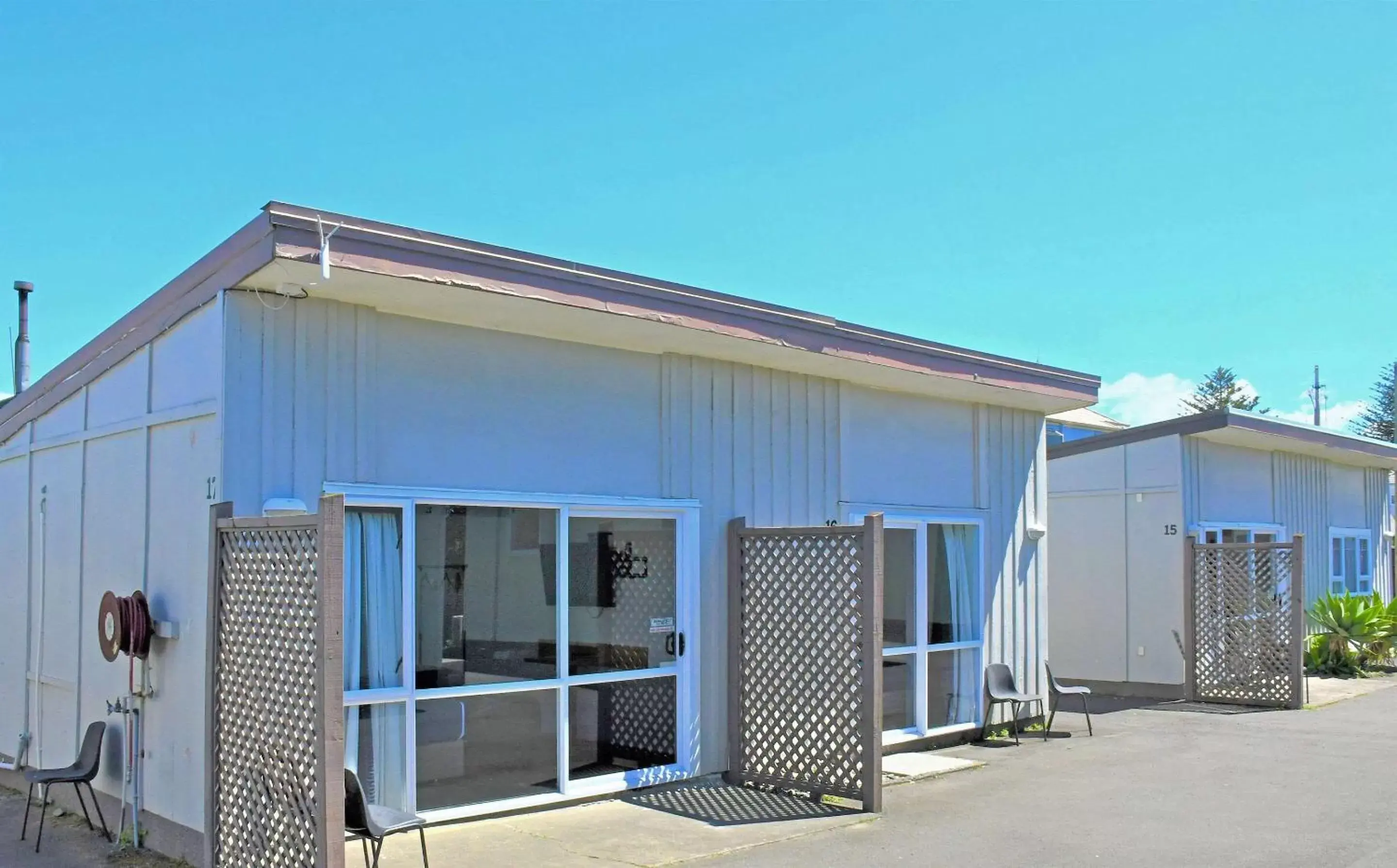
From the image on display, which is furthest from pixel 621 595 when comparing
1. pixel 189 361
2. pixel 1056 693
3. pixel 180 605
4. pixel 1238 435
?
pixel 1238 435

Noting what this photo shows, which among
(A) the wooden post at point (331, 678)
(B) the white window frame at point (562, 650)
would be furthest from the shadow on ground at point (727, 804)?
(A) the wooden post at point (331, 678)

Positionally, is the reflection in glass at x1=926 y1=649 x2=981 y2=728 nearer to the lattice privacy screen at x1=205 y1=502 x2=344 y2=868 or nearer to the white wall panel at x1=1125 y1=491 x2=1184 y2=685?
the white wall panel at x1=1125 y1=491 x2=1184 y2=685

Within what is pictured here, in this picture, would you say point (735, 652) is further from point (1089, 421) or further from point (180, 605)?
point (1089, 421)

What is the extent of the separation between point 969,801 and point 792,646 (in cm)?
159

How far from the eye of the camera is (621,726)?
7801mm

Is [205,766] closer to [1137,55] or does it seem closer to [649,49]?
[649,49]

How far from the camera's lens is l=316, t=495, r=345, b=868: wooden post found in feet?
15.4

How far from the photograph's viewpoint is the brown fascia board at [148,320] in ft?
18.8

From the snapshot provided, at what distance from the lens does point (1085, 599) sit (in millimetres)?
14281

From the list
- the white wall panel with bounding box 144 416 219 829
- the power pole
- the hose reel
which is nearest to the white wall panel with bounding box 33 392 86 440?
the white wall panel with bounding box 144 416 219 829

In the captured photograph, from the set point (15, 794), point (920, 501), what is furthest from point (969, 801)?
point (15, 794)

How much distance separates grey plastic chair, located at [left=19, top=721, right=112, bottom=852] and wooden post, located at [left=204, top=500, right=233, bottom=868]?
4.90ft

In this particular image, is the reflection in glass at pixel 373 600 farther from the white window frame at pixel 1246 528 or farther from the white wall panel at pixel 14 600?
the white window frame at pixel 1246 528

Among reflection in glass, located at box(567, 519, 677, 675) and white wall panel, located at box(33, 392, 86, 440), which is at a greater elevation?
white wall panel, located at box(33, 392, 86, 440)
